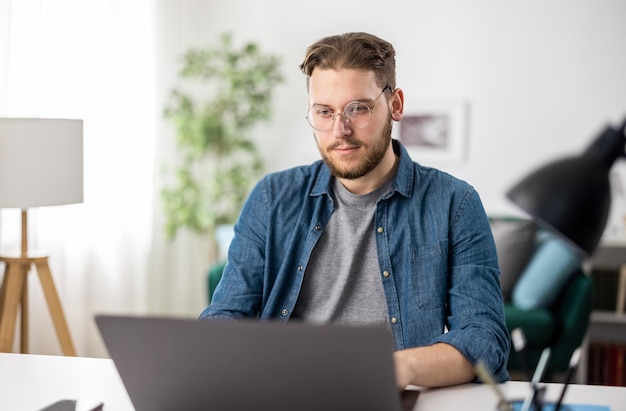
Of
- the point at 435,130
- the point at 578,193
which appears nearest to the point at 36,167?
the point at 578,193

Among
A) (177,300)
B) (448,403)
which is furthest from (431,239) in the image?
(177,300)

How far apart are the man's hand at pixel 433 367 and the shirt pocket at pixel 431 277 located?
244 mm

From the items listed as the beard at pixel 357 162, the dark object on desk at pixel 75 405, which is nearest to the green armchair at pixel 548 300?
the beard at pixel 357 162

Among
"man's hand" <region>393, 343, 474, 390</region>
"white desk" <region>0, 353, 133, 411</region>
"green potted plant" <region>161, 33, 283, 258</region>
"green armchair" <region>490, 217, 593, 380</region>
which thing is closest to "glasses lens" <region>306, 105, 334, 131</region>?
"man's hand" <region>393, 343, 474, 390</region>

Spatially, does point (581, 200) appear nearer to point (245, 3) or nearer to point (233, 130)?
point (233, 130)

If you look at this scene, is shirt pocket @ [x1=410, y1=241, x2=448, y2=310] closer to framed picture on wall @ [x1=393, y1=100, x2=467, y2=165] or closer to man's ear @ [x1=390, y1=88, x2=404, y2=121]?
man's ear @ [x1=390, y1=88, x2=404, y2=121]

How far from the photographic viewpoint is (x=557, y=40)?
4.68 m

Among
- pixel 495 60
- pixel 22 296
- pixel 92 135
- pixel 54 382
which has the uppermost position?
pixel 495 60

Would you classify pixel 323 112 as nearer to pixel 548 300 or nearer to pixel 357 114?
pixel 357 114

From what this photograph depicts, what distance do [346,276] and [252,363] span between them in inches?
30.5

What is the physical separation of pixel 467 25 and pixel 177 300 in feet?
7.91

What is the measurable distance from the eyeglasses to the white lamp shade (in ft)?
4.23

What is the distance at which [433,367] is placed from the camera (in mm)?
1417

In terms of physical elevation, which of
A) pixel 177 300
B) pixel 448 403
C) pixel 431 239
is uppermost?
pixel 431 239
